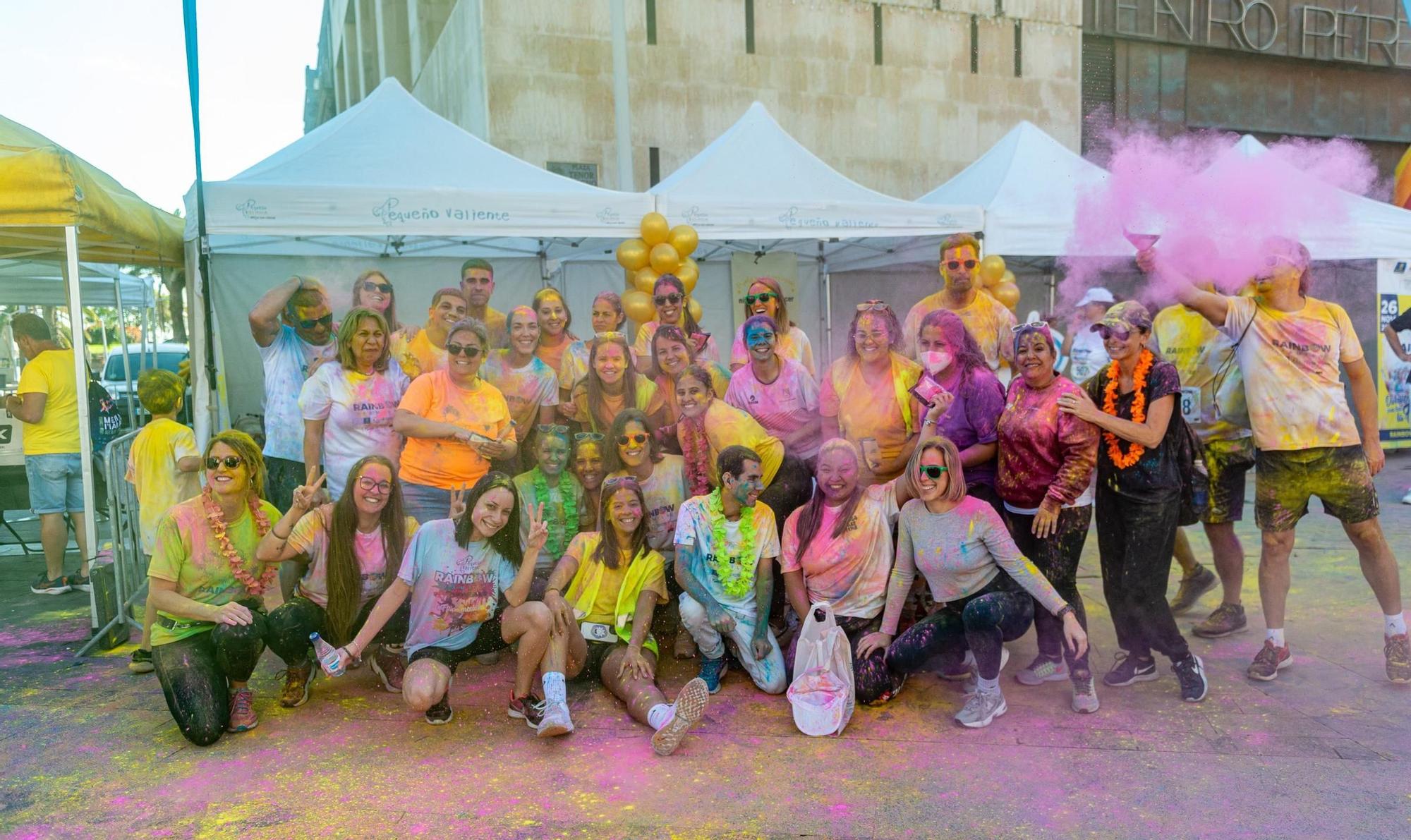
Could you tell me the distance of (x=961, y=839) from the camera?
2.87m

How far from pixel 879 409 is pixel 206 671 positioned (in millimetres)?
Result: 3004

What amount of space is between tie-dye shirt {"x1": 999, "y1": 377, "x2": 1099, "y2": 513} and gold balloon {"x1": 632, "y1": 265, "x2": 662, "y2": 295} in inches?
135

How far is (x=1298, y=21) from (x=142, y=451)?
56.2 ft

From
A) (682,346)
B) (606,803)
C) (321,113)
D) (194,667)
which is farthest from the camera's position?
(321,113)

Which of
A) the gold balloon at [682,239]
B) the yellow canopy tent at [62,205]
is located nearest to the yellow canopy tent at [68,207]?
the yellow canopy tent at [62,205]

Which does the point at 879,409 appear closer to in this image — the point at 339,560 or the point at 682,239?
the point at 339,560

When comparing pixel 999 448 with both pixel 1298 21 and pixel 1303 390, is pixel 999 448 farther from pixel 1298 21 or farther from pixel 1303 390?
pixel 1298 21

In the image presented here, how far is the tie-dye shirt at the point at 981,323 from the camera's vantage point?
5.37m

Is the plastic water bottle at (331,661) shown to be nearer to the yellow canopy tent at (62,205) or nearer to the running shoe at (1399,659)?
the yellow canopy tent at (62,205)

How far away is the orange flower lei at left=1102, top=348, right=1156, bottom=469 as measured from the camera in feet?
13.0

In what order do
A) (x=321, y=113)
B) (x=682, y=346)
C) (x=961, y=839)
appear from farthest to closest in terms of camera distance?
(x=321, y=113), (x=682, y=346), (x=961, y=839)

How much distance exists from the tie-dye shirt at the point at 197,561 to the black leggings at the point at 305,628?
17 centimetres

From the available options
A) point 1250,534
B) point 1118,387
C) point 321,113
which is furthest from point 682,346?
point 321,113

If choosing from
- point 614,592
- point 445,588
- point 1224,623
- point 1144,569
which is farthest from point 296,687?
point 1224,623
